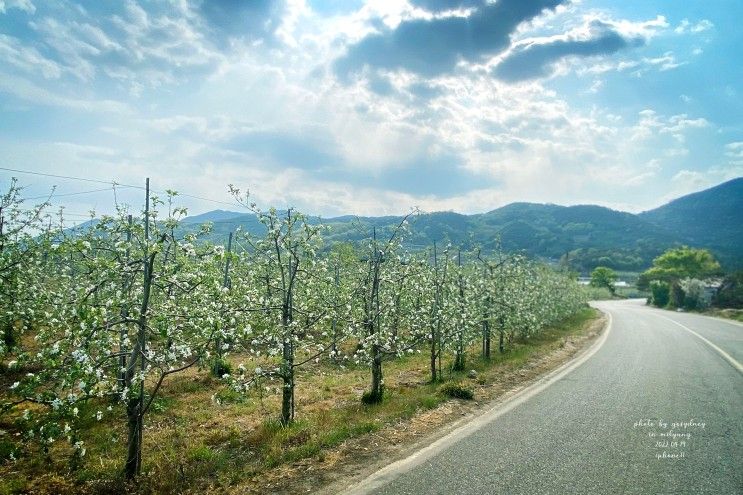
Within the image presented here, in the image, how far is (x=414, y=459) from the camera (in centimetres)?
828

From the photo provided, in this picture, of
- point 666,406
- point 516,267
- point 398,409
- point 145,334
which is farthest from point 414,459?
point 516,267

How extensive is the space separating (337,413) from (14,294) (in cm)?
1086

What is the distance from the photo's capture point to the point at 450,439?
9.32m

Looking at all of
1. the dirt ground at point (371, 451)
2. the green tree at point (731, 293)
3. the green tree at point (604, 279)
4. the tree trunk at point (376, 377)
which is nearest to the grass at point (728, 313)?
the green tree at point (731, 293)

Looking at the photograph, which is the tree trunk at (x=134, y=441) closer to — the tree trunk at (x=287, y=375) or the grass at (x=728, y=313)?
the tree trunk at (x=287, y=375)

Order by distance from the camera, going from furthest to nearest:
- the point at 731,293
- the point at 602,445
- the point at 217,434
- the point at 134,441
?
1. the point at 731,293
2. the point at 217,434
3. the point at 602,445
4. the point at 134,441

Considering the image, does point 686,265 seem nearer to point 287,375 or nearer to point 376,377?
point 376,377

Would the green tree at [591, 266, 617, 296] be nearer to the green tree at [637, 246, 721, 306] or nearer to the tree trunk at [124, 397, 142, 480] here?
the green tree at [637, 246, 721, 306]

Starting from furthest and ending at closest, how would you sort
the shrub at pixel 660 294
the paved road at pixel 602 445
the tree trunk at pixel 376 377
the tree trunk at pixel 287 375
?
the shrub at pixel 660 294 → the tree trunk at pixel 376 377 → the tree trunk at pixel 287 375 → the paved road at pixel 602 445

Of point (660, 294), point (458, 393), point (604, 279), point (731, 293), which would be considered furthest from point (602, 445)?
point (604, 279)

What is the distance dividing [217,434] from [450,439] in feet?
20.3

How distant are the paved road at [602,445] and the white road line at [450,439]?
5 cm

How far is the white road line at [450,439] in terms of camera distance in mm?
7305

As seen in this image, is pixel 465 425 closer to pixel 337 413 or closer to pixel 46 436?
pixel 337 413
